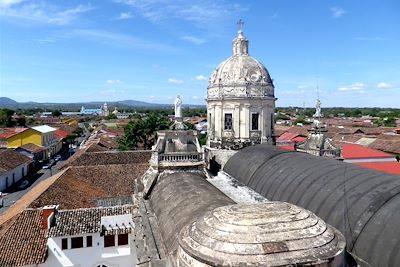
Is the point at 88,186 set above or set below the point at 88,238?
above

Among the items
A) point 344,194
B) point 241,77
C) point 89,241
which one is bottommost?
point 89,241

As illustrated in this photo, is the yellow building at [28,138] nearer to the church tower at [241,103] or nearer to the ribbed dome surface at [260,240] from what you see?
the church tower at [241,103]

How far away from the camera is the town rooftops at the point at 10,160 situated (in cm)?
4136

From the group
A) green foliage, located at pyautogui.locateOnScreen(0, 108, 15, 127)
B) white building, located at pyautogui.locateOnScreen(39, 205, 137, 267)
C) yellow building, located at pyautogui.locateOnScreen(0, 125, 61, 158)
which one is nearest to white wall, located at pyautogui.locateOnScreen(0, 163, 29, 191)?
yellow building, located at pyautogui.locateOnScreen(0, 125, 61, 158)

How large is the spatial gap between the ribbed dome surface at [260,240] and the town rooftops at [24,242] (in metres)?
15.4

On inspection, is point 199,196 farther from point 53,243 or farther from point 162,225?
point 53,243

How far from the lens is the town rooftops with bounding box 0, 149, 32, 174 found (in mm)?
41362

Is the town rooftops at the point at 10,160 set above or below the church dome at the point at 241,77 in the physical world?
below

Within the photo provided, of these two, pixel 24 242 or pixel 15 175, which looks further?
pixel 15 175

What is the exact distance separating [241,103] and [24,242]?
50.2 feet

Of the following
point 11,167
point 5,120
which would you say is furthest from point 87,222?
point 5,120

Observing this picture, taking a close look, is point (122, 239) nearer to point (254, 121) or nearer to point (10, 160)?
point (254, 121)

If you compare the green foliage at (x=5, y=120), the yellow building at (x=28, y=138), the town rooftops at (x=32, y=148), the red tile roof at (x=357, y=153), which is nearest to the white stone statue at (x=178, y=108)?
the red tile roof at (x=357, y=153)

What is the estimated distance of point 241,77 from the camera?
24.1 metres
